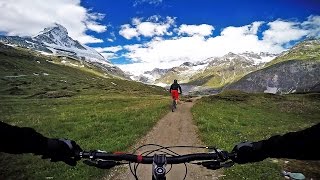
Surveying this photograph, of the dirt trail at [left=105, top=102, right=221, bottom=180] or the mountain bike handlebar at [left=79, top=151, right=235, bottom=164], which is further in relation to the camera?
the dirt trail at [left=105, top=102, right=221, bottom=180]

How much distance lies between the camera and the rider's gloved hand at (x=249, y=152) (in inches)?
192

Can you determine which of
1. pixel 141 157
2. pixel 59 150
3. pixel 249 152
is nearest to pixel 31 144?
pixel 59 150

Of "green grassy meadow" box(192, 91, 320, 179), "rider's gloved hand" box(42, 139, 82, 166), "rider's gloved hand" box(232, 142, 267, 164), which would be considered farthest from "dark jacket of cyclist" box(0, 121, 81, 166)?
"green grassy meadow" box(192, 91, 320, 179)

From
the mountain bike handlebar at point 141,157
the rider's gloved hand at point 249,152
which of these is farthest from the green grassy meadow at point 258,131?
the rider's gloved hand at point 249,152

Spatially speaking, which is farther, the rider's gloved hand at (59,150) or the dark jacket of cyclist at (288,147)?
the rider's gloved hand at (59,150)

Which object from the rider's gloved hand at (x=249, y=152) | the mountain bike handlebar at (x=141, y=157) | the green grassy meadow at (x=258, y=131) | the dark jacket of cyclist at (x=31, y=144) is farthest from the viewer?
the green grassy meadow at (x=258, y=131)

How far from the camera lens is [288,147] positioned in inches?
175

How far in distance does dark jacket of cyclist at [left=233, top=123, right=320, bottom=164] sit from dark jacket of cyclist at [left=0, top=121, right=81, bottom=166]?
241cm

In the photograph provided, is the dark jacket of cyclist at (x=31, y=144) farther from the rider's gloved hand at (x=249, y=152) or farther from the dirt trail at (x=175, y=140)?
the dirt trail at (x=175, y=140)

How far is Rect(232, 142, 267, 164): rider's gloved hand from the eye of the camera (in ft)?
16.0

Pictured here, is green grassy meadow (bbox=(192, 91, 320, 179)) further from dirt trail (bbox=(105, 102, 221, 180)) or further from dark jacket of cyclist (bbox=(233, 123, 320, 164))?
dark jacket of cyclist (bbox=(233, 123, 320, 164))

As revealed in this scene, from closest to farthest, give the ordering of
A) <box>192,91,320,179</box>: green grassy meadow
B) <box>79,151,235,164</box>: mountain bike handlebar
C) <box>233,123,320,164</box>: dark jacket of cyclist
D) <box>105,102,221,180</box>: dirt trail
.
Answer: <box>233,123,320,164</box>: dark jacket of cyclist → <box>79,151,235,164</box>: mountain bike handlebar → <box>192,91,320,179</box>: green grassy meadow → <box>105,102,221,180</box>: dirt trail

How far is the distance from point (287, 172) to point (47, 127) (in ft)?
72.8

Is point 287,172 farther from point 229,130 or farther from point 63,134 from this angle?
point 63,134
